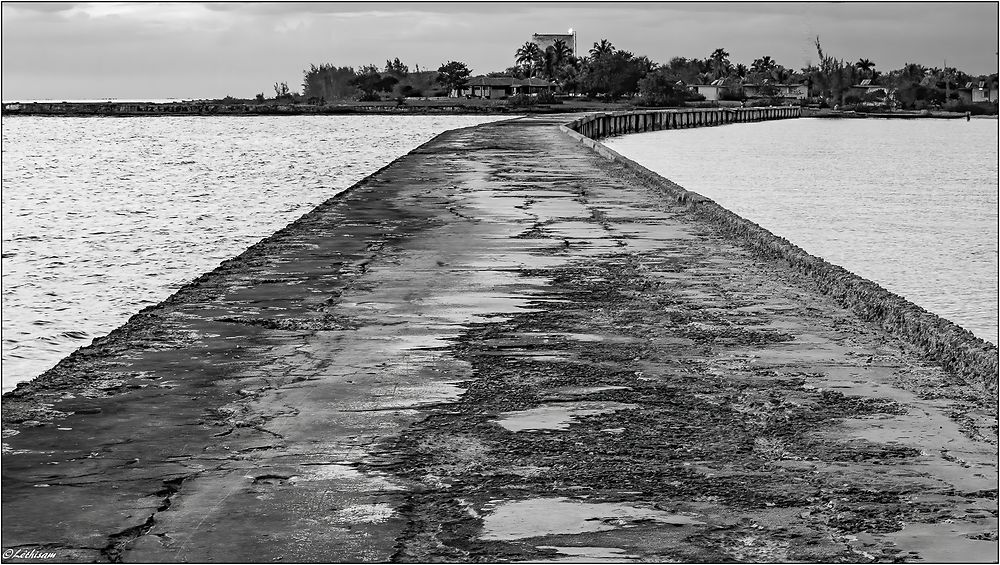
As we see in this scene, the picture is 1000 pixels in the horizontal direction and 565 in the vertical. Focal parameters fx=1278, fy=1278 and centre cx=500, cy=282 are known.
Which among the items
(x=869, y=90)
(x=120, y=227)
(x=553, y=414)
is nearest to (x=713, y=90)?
(x=869, y=90)

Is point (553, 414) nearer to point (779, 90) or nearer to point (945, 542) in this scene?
point (945, 542)

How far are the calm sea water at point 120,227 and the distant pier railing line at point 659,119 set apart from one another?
596 inches

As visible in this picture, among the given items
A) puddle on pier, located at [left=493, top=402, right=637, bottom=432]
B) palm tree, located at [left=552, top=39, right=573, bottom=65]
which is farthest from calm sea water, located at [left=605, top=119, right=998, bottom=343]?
palm tree, located at [left=552, top=39, right=573, bottom=65]

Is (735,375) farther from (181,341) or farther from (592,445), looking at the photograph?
(181,341)

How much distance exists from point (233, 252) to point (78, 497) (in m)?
13.0

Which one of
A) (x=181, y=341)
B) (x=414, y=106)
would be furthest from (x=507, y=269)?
(x=414, y=106)

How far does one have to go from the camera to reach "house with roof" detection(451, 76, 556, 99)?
153250 mm

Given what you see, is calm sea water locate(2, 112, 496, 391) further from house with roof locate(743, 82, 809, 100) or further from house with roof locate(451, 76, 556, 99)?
house with roof locate(743, 82, 809, 100)

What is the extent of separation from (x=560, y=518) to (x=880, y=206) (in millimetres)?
23401

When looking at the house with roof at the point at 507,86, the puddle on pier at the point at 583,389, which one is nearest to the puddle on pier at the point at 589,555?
the puddle on pier at the point at 583,389

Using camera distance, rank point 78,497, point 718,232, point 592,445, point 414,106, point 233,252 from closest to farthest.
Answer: point 78,497 < point 592,445 < point 718,232 < point 233,252 < point 414,106

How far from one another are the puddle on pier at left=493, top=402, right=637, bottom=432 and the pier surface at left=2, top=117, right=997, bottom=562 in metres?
0.01

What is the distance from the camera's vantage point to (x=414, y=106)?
14775cm

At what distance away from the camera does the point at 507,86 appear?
154m
